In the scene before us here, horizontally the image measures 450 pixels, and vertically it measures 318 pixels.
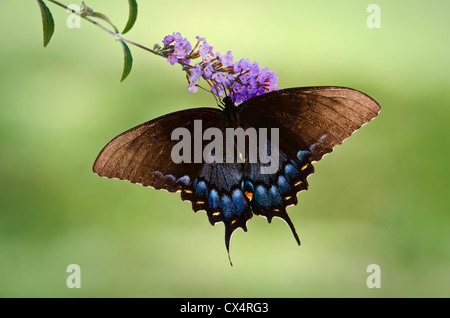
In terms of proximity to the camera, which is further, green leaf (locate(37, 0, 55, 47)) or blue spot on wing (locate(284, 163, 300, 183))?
blue spot on wing (locate(284, 163, 300, 183))

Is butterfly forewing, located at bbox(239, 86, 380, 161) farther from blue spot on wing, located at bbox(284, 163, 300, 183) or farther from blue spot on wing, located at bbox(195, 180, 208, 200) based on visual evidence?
blue spot on wing, located at bbox(195, 180, 208, 200)

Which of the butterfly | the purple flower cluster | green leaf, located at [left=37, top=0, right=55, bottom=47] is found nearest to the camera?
green leaf, located at [left=37, top=0, right=55, bottom=47]

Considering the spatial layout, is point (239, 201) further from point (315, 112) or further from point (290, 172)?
point (315, 112)

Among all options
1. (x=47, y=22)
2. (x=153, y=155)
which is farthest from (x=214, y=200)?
(x=47, y=22)

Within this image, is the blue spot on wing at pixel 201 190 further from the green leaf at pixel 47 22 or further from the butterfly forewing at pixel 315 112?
the green leaf at pixel 47 22

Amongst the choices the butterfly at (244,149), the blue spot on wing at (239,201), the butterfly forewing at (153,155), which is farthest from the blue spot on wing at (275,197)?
the butterfly forewing at (153,155)

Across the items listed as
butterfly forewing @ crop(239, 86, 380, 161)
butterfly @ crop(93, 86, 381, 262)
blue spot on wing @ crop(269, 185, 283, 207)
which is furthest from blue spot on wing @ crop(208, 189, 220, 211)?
butterfly forewing @ crop(239, 86, 380, 161)
